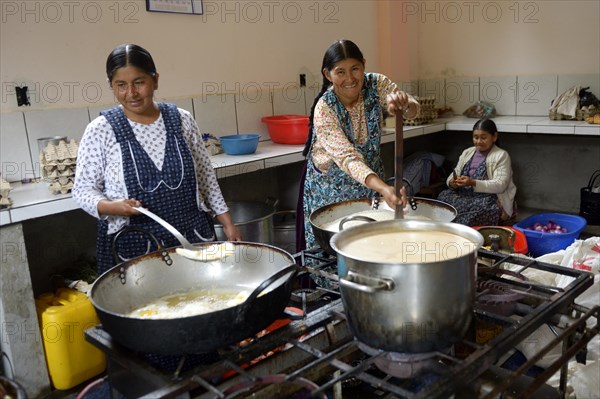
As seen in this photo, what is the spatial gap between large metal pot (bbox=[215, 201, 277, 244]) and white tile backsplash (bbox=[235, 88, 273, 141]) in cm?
79

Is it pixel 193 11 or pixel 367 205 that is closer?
pixel 367 205

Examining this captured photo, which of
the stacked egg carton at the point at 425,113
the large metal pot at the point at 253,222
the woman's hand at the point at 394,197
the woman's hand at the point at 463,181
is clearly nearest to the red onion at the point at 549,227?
the woman's hand at the point at 463,181

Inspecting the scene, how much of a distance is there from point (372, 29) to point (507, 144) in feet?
5.72

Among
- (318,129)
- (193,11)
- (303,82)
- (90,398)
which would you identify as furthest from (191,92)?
(90,398)

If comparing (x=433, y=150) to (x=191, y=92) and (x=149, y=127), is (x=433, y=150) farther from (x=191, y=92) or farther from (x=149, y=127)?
(x=149, y=127)

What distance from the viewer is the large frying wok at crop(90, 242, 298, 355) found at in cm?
115

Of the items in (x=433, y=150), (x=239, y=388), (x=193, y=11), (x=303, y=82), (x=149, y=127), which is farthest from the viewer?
(x=433, y=150)

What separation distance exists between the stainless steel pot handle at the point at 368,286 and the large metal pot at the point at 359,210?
573 mm

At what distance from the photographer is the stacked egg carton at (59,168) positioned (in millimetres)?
2684

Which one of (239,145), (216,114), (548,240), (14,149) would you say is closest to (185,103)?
(216,114)

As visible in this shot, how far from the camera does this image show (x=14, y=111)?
299cm

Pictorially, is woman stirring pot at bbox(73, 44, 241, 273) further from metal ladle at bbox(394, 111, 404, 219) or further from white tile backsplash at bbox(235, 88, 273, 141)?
white tile backsplash at bbox(235, 88, 273, 141)

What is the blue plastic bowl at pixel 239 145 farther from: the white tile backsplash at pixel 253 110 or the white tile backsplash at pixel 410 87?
the white tile backsplash at pixel 410 87

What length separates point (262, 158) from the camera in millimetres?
3508
